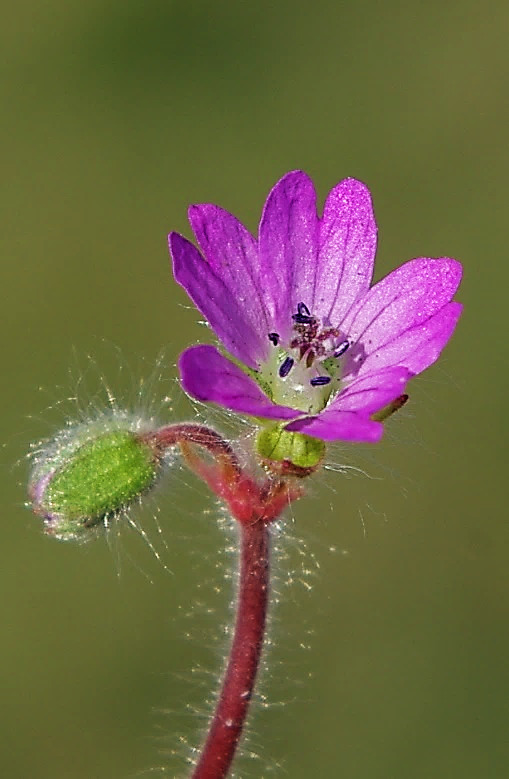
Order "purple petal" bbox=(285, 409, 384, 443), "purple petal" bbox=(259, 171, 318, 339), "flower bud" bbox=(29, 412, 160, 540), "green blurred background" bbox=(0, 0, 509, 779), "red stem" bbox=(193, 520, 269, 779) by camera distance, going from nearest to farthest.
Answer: "purple petal" bbox=(285, 409, 384, 443), "red stem" bbox=(193, 520, 269, 779), "flower bud" bbox=(29, 412, 160, 540), "purple petal" bbox=(259, 171, 318, 339), "green blurred background" bbox=(0, 0, 509, 779)

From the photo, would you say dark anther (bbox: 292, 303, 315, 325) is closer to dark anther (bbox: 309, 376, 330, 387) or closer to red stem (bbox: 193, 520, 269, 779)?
dark anther (bbox: 309, 376, 330, 387)

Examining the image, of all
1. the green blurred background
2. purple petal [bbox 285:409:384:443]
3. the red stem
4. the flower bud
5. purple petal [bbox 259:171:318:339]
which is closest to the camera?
purple petal [bbox 285:409:384:443]

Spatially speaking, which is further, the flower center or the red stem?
the flower center

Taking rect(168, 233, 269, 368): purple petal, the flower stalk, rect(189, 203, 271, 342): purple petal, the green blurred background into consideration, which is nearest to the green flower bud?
the flower stalk

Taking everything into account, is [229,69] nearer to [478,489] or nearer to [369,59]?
[369,59]

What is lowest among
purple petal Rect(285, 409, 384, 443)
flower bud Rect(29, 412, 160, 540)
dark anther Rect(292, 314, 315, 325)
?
purple petal Rect(285, 409, 384, 443)

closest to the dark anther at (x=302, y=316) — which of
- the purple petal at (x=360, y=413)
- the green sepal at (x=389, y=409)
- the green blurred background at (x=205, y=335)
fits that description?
the purple petal at (x=360, y=413)

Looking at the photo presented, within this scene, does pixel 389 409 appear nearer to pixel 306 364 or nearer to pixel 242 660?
pixel 306 364
